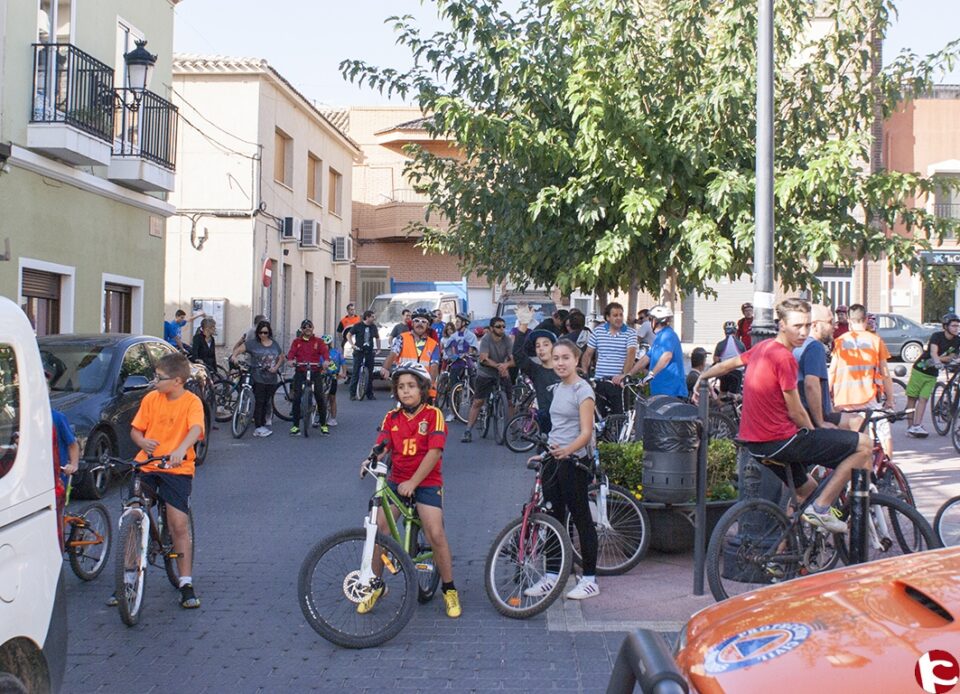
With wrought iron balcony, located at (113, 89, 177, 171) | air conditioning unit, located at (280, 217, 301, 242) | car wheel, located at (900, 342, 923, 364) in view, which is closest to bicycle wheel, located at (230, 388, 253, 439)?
wrought iron balcony, located at (113, 89, 177, 171)

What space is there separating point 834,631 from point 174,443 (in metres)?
4.74

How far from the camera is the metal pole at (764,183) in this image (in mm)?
8422

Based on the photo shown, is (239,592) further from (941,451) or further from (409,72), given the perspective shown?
(941,451)

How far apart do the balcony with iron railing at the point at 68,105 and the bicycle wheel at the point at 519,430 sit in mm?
7209

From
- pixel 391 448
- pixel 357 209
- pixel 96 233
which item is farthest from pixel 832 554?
pixel 357 209

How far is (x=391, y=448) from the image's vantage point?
255 inches

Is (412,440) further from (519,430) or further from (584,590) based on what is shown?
(519,430)

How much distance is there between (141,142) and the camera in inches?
720

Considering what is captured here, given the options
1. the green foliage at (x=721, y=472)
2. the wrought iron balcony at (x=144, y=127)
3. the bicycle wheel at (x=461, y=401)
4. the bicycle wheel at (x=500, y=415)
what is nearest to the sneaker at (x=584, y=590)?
the green foliage at (x=721, y=472)

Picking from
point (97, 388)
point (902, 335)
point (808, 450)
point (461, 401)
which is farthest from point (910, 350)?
point (808, 450)

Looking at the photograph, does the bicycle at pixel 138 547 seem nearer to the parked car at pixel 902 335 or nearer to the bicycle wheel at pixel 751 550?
the bicycle wheel at pixel 751 550

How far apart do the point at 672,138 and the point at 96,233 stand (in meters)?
9.83

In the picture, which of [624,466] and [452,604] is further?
[624,466]

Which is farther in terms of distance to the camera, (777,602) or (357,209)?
(357,209)
